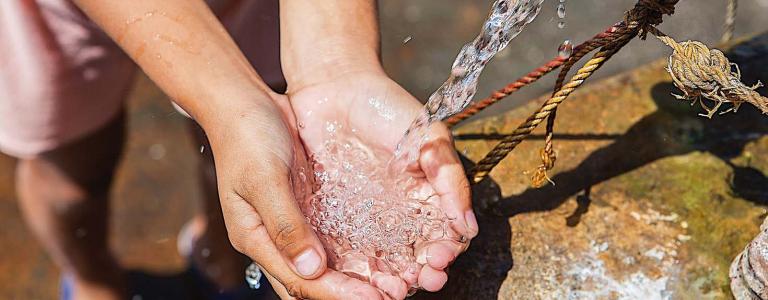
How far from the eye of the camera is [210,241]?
2.92m

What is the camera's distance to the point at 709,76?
1.37m

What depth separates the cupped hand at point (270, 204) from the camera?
1.42 meters

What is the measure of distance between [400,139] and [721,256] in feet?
2.50

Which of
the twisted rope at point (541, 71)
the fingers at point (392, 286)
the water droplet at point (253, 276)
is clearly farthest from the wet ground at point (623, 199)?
the water droplet at point (253, 276)

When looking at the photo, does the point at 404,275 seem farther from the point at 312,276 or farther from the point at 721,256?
the point at 721,256

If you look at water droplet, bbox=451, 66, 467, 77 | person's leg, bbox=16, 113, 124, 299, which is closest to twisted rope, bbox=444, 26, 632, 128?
water droplet, bbox=451, 66, 467, 77

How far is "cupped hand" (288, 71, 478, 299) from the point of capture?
1.52m

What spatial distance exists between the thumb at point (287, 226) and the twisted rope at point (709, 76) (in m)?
0.75

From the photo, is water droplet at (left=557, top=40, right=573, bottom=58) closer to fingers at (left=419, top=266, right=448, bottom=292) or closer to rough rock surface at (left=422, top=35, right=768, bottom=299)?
rough rock surface at (left=422, top=35, right=768, bottom=299)

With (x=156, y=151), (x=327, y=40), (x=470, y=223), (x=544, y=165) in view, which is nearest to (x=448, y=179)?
(x=470, y=223)

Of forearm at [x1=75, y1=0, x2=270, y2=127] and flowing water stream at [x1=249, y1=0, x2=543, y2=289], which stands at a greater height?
forearm at [x1=75, y1=0, x2=270, y2=127]

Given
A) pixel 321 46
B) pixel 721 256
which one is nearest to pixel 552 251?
pixel 721 256

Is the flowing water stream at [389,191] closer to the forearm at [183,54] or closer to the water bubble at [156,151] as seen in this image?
the forearm at [183,54]

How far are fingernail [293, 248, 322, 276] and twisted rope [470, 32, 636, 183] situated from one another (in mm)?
488
